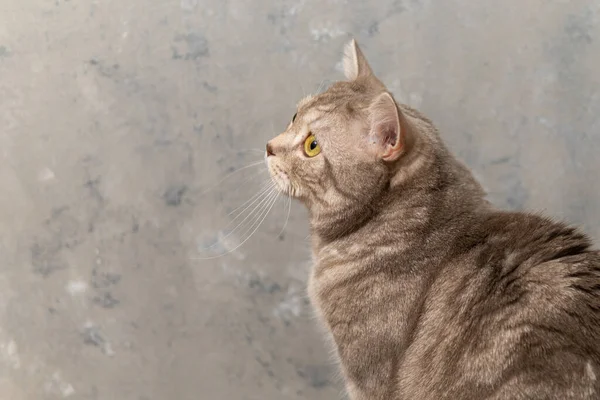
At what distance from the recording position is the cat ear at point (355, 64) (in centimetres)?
126

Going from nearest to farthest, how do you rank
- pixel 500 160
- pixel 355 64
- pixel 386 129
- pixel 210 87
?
pixel 386 129
pixel 355 64
pixel 500 160
pixel 210 87

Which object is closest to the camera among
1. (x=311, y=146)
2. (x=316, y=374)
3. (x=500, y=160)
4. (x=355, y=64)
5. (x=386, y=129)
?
(x=386, y=129)

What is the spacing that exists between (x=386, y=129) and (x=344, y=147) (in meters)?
0.10

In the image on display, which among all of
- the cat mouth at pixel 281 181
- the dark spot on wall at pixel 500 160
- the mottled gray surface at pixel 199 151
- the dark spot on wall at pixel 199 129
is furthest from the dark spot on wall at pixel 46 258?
the dark spot on wall at pixel 500 160

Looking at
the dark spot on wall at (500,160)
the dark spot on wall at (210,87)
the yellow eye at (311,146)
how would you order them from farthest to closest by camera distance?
the dark spot on wall at (210,87) → the dark spot on wall at (500,160) → the yellow eye at (311,146)

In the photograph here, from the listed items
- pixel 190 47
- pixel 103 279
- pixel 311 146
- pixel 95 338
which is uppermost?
pixel 190 47

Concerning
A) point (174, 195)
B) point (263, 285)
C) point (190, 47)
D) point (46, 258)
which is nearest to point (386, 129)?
point (263, 285)

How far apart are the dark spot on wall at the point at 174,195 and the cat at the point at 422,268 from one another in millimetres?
460

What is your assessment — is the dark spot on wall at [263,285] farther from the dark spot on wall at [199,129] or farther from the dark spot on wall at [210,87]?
the dark spot on wall at [210,87]

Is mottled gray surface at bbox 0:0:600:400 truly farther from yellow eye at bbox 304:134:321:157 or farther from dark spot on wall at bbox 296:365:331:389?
yellow eye at bbox 304:134:321:157

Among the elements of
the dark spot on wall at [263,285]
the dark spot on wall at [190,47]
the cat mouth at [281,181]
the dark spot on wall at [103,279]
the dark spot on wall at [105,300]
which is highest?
the dark spot on wall at [190,47]

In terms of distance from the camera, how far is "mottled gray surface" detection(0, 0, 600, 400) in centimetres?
149

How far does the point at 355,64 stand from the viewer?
1277 millimetres

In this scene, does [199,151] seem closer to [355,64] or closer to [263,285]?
[263,285]
